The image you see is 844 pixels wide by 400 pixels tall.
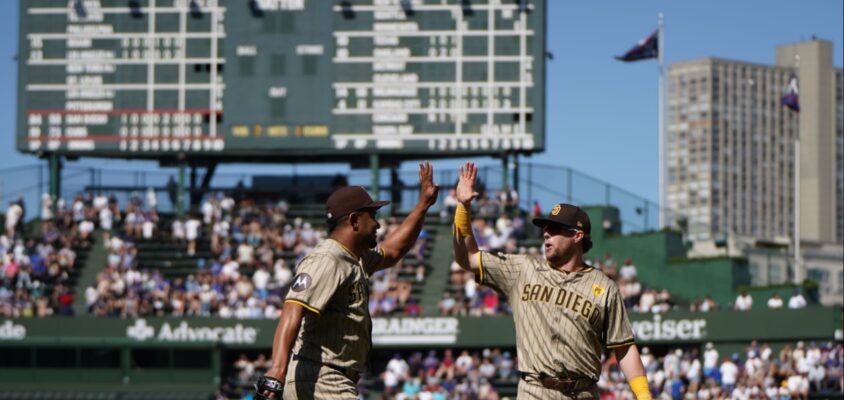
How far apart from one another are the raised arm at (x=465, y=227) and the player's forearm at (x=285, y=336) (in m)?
1.77

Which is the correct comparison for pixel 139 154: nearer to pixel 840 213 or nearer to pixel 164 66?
pixel 164 66

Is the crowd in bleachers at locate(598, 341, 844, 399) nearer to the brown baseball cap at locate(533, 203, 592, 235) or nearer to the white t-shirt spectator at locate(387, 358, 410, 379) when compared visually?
the white t-shirt spectator at locate(387, 358, 410, 379)

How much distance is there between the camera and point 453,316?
32.8 meters

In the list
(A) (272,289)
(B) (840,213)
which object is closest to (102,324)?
(A) (272,289)

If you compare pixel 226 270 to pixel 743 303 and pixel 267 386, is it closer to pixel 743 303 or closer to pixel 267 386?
pixel 743 303

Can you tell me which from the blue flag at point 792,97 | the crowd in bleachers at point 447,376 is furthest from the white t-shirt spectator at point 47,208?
the blue flag at point 792,97

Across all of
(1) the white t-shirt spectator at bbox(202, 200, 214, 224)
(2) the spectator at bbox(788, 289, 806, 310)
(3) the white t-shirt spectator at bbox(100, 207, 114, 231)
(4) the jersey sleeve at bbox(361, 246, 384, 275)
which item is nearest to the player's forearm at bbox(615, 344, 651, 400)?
(4) the jersey sleeve at bbox(361, 246, 384, 275)

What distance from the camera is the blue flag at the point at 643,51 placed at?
4312cm

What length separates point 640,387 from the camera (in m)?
9.40

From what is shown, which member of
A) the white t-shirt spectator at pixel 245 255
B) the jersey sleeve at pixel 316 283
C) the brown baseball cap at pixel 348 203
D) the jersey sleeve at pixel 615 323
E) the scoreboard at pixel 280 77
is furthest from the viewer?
the scoreboard at pixel 280 77

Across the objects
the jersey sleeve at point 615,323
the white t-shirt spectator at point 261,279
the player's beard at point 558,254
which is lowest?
the white t-shirt spectator at point 261,279

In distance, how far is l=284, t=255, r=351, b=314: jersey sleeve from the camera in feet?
26.9

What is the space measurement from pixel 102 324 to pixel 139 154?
5842mm

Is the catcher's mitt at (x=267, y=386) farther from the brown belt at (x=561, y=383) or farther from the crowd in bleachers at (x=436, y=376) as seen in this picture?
the crowd in bleachers at (x=436, y=376)
